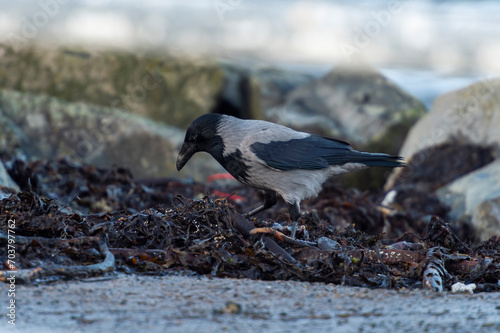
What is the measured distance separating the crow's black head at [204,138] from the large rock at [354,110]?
4.29m

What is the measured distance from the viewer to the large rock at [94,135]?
898 cm

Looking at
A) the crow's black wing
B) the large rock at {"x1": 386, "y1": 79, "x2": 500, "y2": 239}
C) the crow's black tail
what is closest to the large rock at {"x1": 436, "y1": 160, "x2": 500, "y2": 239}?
the large rock at {"x1": 386, "y1": 79, "x2": 500, "y2": 239}

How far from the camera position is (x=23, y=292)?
2.94 metres

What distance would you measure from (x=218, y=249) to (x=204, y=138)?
156 centimetres

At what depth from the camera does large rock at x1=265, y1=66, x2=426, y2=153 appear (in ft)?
30.7

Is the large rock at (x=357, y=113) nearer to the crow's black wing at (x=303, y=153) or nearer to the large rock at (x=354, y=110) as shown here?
the large rock at (x=354, y=110)

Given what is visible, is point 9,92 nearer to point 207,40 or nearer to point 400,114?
point 400,114

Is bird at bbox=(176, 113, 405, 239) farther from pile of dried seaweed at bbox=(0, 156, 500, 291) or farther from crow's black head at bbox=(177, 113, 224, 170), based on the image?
pile of dried seaweed at bbox=(0, 156, 500, 291)

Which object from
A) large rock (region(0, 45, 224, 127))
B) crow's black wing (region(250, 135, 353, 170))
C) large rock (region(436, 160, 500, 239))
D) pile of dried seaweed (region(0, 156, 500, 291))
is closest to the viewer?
pile of dried seaweed (region(0, 156, 500, 291))

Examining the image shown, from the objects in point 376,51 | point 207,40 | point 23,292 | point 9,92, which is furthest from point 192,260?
point 376,51

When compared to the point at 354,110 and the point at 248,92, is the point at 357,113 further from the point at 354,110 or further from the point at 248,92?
the point at 248,92

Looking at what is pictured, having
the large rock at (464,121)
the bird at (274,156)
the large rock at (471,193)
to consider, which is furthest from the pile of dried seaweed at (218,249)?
the large rock at (464,121)

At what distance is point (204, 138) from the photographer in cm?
512

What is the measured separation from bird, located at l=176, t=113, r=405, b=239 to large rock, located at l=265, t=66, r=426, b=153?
4.03 metres
